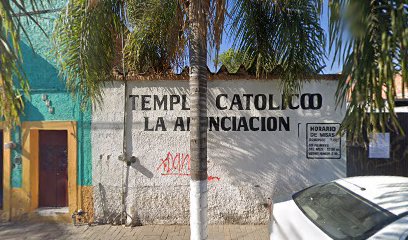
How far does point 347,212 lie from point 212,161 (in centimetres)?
279

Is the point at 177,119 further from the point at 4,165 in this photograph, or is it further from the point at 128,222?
the point at 4,165

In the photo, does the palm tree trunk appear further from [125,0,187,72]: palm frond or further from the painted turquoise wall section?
the painted turquoise wall section

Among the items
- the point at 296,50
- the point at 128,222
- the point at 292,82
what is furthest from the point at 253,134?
the point at 128,222

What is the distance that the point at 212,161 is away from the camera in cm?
525

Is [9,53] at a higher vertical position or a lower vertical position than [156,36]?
lower

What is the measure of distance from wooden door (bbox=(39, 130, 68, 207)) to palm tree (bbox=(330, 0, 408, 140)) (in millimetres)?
5160

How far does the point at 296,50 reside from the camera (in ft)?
14.6

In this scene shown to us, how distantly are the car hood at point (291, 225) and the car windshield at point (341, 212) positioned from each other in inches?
2.2

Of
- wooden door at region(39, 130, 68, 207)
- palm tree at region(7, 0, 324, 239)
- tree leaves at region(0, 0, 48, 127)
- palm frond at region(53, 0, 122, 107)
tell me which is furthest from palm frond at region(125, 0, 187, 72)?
wooden door at region(39, 130, 68, 207)

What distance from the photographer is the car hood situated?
101 inches

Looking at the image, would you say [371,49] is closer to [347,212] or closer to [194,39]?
[347,212]

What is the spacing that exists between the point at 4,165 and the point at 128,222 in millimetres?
2571

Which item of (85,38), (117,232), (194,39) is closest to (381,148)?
(194,39)

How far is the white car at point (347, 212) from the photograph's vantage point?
7.80 ft
